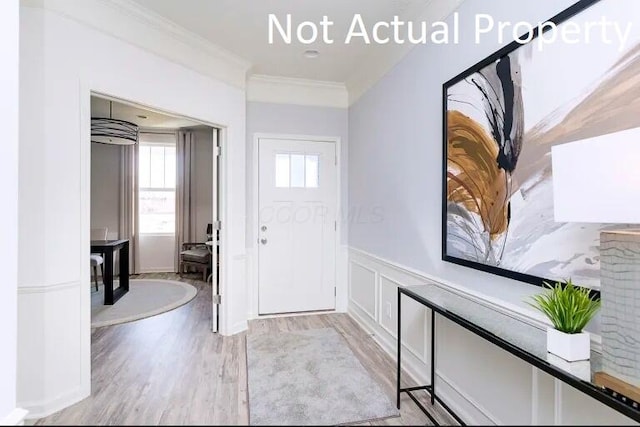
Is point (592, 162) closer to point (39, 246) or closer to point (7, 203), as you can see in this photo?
point (7, 203)

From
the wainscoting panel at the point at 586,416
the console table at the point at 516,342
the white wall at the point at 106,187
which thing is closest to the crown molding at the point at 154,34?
the console table at the point at 516,342

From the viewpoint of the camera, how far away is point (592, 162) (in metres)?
0.88

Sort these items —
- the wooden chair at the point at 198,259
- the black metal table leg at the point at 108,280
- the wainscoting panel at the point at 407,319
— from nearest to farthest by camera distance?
the wainscoting panel at the point at 407,319 → the black metal table leg at the point at 108,280 → the wooden chair at the point at 198,259

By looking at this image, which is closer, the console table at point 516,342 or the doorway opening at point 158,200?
the console table at point 516,342

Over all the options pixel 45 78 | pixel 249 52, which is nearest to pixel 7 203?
pixel 45 78

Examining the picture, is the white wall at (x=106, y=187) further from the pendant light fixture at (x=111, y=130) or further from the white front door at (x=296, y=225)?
the white front door at (x=296, y=225)

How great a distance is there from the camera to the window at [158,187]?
20.3 feet

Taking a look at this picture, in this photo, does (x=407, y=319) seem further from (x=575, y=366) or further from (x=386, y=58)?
(x=386, y=58)

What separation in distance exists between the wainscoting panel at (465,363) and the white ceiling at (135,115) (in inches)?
113

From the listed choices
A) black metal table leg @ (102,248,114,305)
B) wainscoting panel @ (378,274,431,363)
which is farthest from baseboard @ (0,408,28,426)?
black metal table leg @ (102,248,114,305)

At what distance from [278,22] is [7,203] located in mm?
2339

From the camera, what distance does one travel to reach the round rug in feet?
12.1

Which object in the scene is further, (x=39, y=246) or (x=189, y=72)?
(x=189, y=72)

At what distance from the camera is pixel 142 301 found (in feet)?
14.3
